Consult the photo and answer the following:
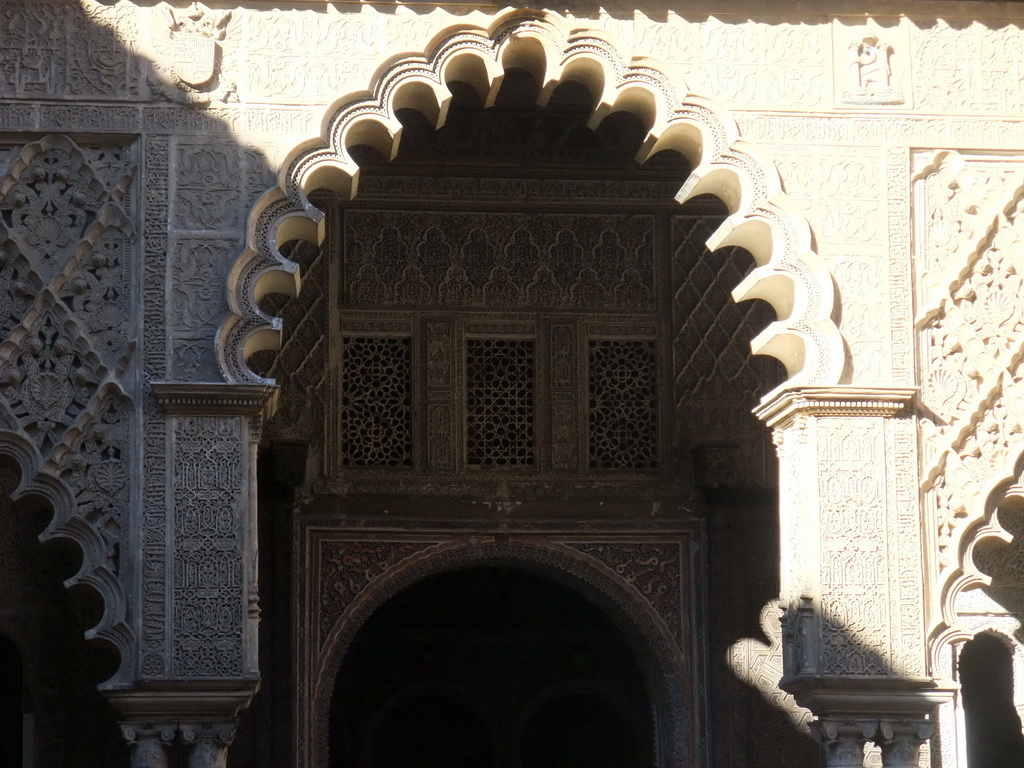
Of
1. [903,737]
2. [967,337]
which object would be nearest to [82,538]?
[903,737]

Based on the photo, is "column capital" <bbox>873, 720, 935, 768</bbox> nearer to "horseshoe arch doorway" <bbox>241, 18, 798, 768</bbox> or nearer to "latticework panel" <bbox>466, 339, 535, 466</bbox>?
"horseshoe arch doorway" <bbox>241, 18, 798, 768</bbox>

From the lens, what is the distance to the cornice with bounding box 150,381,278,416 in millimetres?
6148

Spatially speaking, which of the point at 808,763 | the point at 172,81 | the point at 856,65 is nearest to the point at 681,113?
A: the point at 856,65

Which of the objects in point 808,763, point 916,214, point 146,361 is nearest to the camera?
point 146,361

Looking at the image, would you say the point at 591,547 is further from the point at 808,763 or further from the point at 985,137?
the point at 985,137

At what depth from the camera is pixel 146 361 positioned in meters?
6.23

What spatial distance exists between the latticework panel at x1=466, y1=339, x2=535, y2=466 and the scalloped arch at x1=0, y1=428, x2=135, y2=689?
2486 mm

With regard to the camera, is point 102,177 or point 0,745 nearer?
point 102,177

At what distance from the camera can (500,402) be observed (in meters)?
8.30

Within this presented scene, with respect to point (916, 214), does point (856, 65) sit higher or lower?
higher

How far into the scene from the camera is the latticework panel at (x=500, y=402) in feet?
27.1

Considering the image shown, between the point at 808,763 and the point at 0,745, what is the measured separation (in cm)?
374

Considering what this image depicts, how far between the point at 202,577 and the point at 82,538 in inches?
17.5

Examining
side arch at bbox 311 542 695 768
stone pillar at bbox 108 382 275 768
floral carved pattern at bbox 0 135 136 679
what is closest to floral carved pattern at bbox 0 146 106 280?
floral carved pattern at bbox 0 135 136 679
